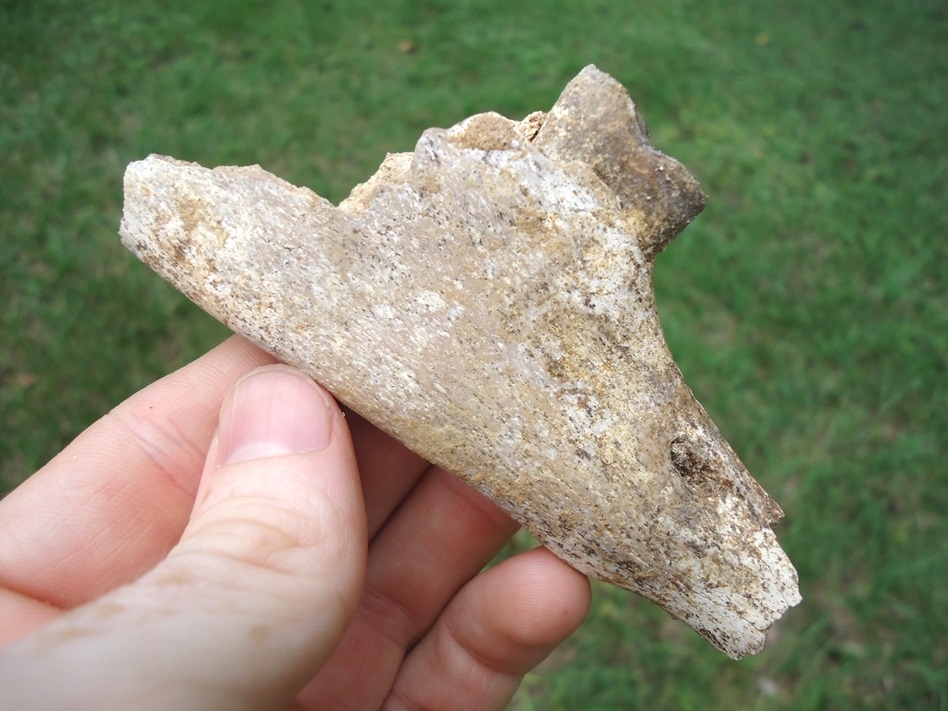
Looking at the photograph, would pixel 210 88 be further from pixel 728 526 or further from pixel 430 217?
pixel 728 526

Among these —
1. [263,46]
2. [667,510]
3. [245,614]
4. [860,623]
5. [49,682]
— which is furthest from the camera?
[263,46]

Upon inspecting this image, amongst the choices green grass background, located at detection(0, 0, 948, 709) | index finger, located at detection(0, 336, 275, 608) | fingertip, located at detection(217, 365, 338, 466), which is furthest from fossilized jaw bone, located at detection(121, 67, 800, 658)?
green grass background, located at detection(0, 0, 948, 709)

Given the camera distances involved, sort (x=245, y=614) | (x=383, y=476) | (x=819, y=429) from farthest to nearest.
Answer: (x=819, y=429)
(x=383, y=476)
(x=245, y=614)

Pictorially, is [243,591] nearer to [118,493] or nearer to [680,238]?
[118,493]

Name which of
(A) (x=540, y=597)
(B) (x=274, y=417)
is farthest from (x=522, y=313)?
(A) (x=540, y=597)

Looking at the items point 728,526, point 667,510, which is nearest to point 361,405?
point 667,510

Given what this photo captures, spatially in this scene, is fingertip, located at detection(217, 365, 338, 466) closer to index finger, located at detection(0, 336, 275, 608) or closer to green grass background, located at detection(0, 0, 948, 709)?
index finger, located at detection(0, 336, 275, 608)

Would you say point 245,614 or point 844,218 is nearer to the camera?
point 245,614
